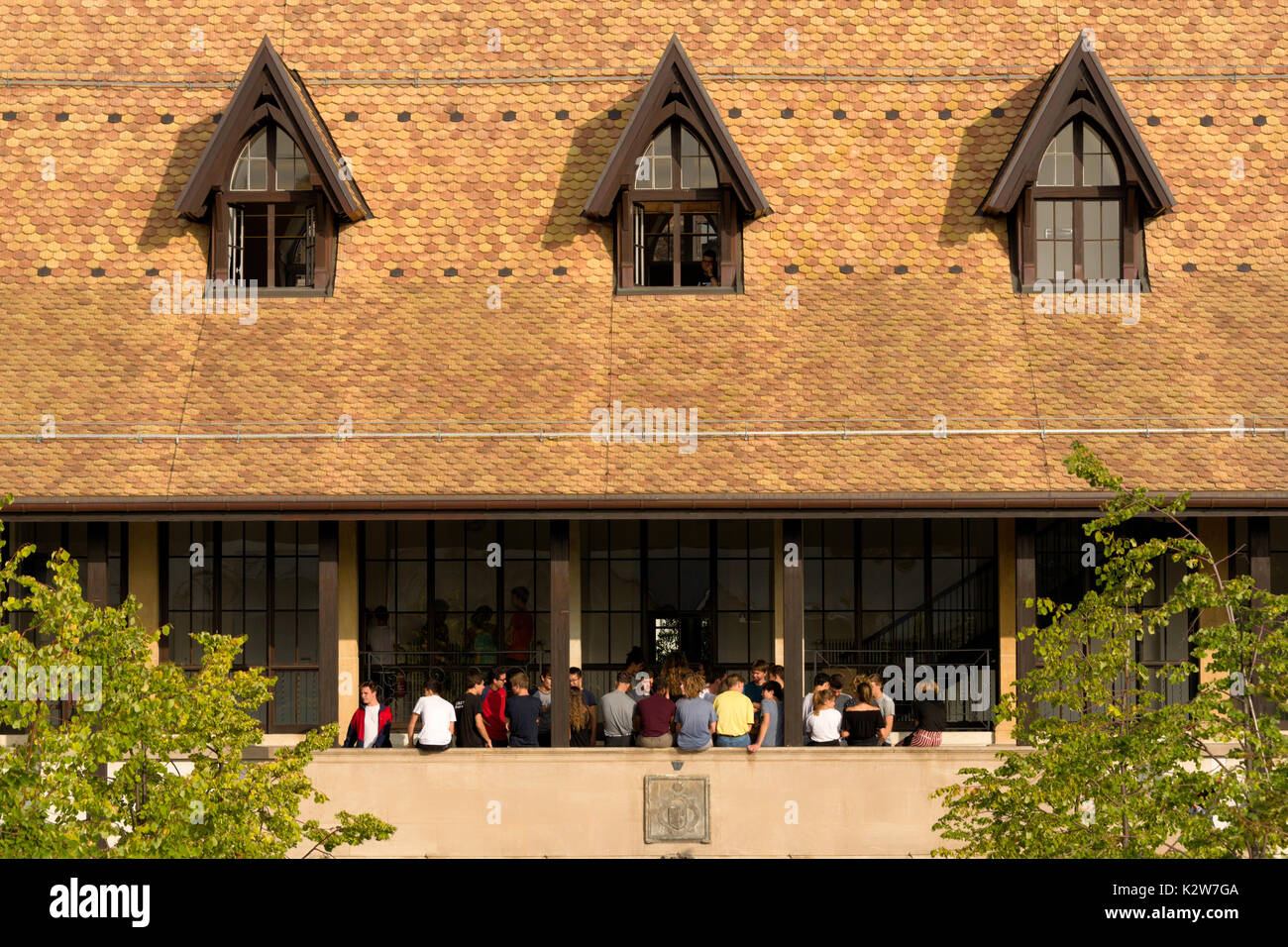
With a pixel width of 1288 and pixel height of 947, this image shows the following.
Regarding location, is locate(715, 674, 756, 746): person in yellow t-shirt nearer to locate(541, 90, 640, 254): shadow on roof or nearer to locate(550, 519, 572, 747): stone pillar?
locate(550, 519, 572, 747): stone pillar

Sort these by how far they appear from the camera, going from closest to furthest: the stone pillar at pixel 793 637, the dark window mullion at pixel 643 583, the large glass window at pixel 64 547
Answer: the stone pillar at pixel 793 637 < the large glass window at pixel 64 547 < the dark window mullion at pixel 643 583

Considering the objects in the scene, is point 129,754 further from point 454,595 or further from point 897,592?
point 897,592

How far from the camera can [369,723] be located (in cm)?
1862

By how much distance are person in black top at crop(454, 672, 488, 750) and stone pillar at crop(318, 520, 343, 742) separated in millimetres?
1498

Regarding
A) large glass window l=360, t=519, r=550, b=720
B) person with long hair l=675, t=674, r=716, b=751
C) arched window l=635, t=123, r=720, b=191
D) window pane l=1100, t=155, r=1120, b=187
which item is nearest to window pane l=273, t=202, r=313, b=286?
large glass window l=360, t=519, r=550, b=720

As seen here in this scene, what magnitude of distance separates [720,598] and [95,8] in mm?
11796

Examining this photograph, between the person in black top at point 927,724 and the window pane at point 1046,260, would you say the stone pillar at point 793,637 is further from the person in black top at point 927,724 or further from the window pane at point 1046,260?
the window pane at point 1046,260

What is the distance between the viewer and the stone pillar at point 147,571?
20.6 metres

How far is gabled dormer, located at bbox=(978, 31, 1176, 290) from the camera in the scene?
21.0 metres

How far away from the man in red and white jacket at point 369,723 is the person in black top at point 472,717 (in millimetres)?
822

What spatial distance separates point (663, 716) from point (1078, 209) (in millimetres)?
8618

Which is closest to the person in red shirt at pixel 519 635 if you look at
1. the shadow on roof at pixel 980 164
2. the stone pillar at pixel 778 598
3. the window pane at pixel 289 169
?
the stone pillar at pixel 778 598
